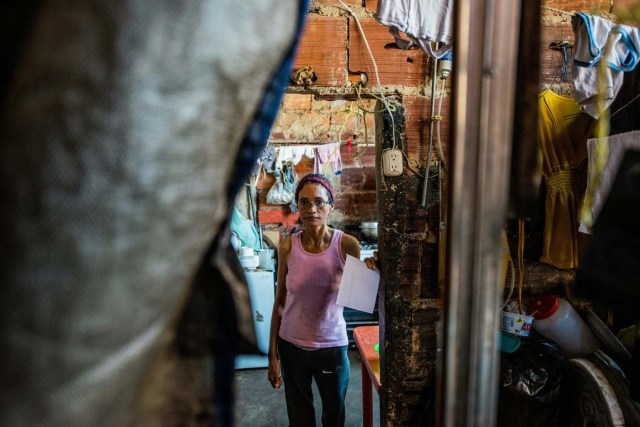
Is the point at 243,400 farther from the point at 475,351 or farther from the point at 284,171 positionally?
the point at 475,351

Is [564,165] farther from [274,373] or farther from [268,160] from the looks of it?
[268,160]

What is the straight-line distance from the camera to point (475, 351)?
0.34 metres

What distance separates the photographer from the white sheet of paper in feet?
5.88

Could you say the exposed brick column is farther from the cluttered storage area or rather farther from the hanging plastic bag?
the hanging plastic bag

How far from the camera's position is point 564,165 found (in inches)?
66.1

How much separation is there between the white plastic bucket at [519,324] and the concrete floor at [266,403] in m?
1.91

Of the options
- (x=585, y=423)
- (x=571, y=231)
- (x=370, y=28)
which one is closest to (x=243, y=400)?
(x=585, y=423)

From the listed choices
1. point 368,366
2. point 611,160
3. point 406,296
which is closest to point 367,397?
point 368,366

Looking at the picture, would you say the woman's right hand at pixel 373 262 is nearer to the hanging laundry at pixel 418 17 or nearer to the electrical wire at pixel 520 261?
the electrical wire at pixel 520 261

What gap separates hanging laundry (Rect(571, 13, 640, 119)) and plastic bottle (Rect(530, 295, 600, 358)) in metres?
0.90

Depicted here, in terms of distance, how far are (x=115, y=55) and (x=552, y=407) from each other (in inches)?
74.1

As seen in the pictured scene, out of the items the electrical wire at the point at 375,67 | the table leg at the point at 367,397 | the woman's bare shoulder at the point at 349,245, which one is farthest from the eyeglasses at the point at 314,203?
the table leg at the point at 367,397

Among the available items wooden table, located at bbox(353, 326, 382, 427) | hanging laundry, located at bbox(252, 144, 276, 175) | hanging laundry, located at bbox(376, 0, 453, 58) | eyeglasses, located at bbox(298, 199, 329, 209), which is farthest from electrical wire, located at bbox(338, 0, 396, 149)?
hanging laundry, located at bbox(252, 144, 276, 175)

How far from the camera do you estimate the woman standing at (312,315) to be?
220 cm
